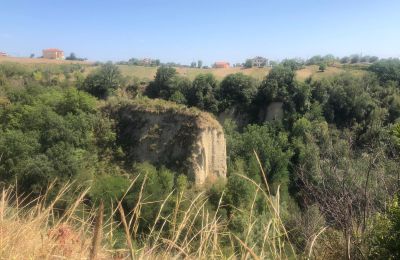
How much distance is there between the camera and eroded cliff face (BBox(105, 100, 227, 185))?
23797mm

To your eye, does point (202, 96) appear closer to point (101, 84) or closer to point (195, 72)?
point (101, 84)

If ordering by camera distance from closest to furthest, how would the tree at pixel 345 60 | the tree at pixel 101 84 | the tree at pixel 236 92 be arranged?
the tree at pixel 101 84, the tree at pixel 236 92, the tree at pixel 345 60

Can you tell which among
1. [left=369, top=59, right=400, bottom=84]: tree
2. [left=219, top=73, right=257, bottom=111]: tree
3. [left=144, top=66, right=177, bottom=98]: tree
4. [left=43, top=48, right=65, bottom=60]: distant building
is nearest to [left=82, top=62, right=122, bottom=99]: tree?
[left=144, top=66, right=177, bottom=98]: tree

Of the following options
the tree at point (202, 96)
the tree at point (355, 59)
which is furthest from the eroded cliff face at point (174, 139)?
the tree at point (355, 59)

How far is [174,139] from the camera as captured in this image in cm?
2462

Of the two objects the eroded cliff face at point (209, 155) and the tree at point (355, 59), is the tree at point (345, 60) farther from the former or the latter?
the eroded cliff face at point (209, 155)

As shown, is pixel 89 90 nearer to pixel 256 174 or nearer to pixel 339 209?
pixel 256 174

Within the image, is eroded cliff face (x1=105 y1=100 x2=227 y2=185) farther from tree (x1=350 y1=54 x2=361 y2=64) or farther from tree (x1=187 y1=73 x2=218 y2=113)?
tree (x1=350 y1=54 x2=361 y2=64)

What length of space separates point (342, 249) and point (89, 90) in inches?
1486

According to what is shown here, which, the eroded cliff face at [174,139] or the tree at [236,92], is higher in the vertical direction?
the tree at [236,92]

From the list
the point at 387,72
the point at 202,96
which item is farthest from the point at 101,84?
the point at 387,72

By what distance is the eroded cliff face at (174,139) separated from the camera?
23.8 metres

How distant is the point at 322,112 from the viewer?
3981 cm

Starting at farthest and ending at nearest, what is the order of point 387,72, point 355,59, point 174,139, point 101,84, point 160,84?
point 355,59
point 387,72
point 160,84
point 101,84
point 174,139
